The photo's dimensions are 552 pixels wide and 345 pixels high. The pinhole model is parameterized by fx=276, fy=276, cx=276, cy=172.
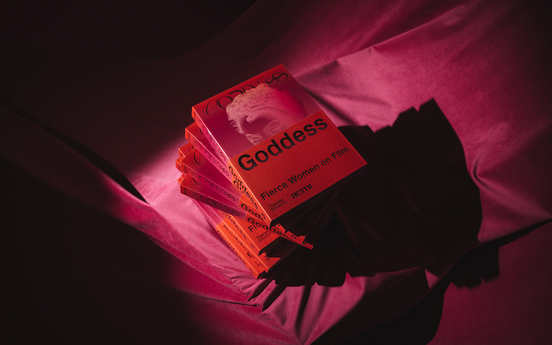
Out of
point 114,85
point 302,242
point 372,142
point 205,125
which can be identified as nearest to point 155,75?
point 114,85

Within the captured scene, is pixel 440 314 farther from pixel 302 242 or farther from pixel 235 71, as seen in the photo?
pixel 235 71

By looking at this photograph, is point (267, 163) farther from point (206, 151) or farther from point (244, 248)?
point (244, 248)

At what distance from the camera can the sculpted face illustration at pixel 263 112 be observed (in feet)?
2.68

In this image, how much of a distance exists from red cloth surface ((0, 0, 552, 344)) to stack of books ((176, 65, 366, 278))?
238 millimetres

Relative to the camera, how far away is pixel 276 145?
793 millimetres

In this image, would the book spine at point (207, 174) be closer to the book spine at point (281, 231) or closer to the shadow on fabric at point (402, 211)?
the book spine at point (281, 231)

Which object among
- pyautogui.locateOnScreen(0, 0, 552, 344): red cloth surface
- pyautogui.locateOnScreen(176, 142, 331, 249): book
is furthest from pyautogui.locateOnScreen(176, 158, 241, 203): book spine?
pyautogui.locateOnScreen(0, 0, 552, 344): red cloth surface

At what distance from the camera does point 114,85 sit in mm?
1879

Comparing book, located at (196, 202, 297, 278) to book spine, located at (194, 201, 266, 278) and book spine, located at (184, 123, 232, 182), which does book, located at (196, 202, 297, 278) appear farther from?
book spine, located at (184, 123, 232, 182)

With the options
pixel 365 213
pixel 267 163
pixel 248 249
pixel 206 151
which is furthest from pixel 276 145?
pixel 365 213

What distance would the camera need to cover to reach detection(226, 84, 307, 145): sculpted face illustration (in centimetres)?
82

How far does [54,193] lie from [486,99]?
79.0 inches

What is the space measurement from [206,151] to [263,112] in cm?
22

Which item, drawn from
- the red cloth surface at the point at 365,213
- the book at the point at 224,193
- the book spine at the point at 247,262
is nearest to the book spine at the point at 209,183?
the book at the point at 224,193
